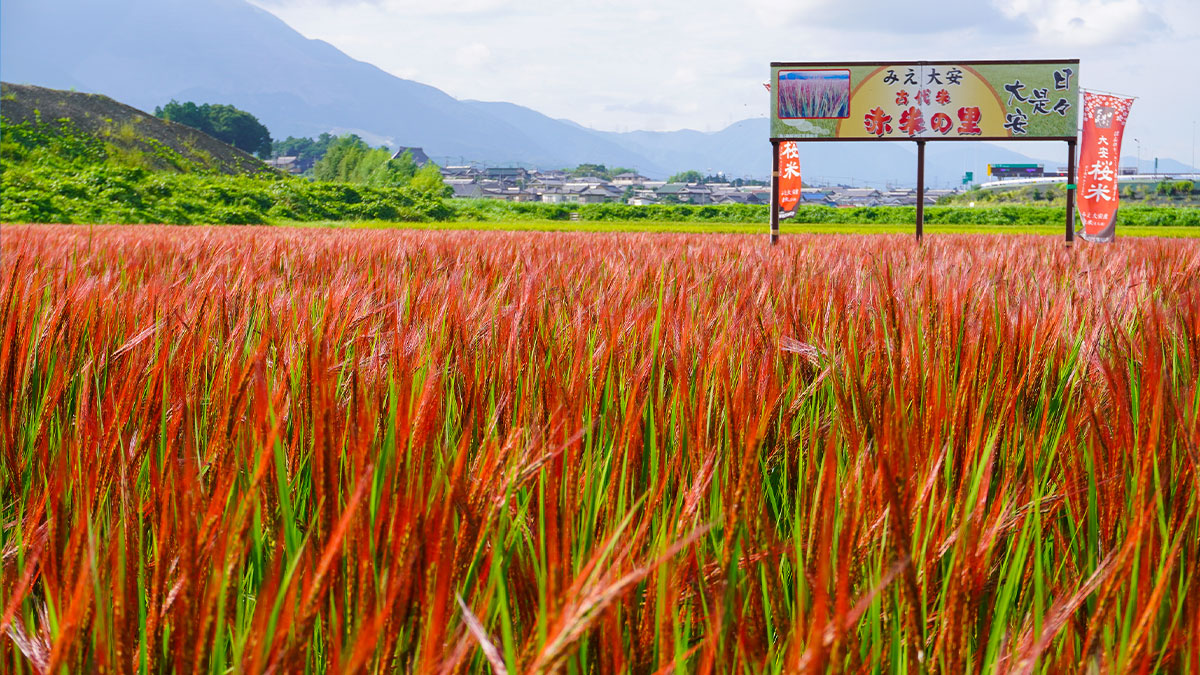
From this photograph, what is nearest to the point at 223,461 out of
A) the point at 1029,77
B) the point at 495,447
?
the point at 495,447

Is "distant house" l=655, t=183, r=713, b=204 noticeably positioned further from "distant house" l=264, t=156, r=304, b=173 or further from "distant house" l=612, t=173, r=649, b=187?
"distant house" l=264, t=156, r=304, b=173

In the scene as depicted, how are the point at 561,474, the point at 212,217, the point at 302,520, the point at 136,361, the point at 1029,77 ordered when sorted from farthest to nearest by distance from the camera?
the point at 212,217, the point at 1029,77, the point at 136,361, the point at 302,520, the point at 561,474

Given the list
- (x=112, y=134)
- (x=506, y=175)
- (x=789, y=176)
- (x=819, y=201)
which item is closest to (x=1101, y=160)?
(x=789, y=176)

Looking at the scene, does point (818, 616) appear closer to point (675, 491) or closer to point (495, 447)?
point (495, 447)

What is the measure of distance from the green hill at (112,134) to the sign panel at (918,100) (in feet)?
103

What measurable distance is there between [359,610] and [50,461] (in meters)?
0.64

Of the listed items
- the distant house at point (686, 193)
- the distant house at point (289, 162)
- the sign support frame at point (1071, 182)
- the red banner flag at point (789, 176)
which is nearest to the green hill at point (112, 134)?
the red banner flag at point (789, 176)

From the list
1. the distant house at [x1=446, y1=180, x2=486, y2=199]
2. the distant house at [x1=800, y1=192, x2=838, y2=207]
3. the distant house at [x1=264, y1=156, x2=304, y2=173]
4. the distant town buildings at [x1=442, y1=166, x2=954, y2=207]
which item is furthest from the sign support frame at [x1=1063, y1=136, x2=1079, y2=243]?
the distant house at [x1=264, y1=156, x2=304, y2=173]

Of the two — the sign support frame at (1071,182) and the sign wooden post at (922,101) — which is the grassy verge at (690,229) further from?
the sign support frame at (1071,182)

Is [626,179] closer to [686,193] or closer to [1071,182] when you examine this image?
[686,193]

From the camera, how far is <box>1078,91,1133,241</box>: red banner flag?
397 inches

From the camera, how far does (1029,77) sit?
8.62 meters

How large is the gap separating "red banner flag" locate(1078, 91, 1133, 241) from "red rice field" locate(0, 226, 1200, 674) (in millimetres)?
9823

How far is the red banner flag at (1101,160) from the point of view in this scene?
10094 millimetres
